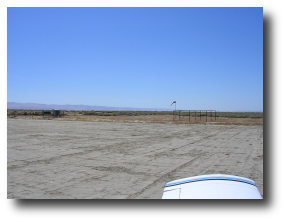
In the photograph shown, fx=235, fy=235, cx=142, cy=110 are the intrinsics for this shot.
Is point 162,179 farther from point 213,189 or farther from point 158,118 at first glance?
point 158,118

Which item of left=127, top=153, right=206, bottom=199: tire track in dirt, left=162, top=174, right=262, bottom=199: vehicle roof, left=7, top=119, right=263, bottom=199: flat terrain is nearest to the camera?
left=162, top=174, right=262, bottom=199: vehicle roof

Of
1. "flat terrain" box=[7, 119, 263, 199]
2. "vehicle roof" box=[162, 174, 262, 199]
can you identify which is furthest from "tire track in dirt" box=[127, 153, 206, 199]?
"vehicle roof" box=[162, 174, 262, 199]

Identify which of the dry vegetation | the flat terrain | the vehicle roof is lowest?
the flat terrain

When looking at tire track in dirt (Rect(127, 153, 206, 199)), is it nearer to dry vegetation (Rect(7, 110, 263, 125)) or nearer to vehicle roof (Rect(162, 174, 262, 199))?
vehicle roof (Rect(162, 174, 262, 199))

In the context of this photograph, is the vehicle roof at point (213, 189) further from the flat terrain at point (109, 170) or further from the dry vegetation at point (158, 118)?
the dry vegetation at point (158, 118)

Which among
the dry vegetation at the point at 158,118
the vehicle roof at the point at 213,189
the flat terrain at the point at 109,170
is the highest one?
the vehicle roof at the point at 213,189

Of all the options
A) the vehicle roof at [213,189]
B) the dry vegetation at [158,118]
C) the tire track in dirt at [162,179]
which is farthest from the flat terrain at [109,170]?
the dry vegetation at [158,118]

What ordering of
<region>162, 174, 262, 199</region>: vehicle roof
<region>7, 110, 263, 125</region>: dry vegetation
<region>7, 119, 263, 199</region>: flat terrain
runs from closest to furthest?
<region>162, 174, 262, 199</region>: vehicle roof → <region>7, 119, 263, 199</region>: flat terrain → <region>7, 110, 263, 125</region>: dry vegetation

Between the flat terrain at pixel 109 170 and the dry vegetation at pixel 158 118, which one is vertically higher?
the dry vegetation at pixel 158 118

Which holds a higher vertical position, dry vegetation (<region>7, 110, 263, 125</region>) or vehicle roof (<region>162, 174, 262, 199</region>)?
vehicle roof (<region>162, 174, 262, 199</region>)
